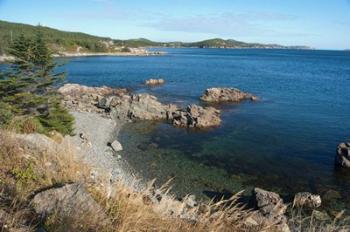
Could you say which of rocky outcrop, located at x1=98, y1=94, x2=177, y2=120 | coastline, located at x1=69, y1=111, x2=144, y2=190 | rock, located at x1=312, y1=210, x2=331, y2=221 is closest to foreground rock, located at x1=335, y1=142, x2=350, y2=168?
rock, located at x1=312, y1=210, x2=331, y2=221

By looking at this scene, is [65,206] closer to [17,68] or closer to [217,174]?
[217,174]

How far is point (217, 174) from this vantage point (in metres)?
20.5

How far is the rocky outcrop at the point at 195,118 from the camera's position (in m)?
31.5

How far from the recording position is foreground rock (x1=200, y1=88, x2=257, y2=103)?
45312mm

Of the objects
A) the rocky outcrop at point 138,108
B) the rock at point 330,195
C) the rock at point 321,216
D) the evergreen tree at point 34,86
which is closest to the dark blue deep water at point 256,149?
the rock at point 330,195

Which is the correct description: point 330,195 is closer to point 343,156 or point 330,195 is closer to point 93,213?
point 343,156

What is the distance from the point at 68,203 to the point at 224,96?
41.9 metres

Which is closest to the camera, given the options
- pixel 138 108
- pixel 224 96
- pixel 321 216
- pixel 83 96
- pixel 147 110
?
pixel 321 216

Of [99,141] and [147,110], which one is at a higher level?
[147,110]

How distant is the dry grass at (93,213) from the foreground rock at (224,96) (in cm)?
3837

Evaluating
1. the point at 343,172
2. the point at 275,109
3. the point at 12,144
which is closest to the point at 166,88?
the point at 275,109

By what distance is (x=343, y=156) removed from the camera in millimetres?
22109

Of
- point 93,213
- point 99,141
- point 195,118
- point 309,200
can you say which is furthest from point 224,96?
point 93,213

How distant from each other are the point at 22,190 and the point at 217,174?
1559 cm
